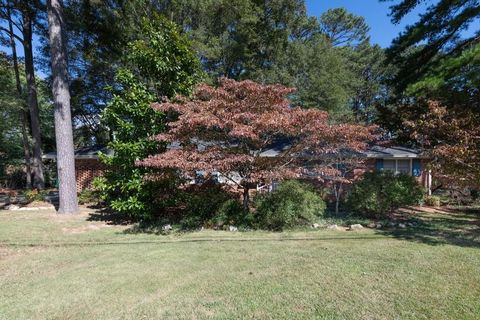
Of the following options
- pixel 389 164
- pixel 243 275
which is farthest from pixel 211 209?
pixel 389 164

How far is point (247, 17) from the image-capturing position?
52.0 feet

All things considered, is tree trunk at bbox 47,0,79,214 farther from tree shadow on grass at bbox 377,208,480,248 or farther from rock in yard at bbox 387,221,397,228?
rock in yard at bbox 387,221,397,228

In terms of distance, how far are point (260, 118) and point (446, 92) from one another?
552 cm

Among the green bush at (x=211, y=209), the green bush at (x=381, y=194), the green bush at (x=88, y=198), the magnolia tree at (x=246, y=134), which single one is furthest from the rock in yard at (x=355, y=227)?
the green bush at (x=88, y=198)

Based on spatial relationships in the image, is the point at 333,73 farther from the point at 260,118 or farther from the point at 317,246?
the point at 317,246

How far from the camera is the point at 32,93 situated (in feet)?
48.3

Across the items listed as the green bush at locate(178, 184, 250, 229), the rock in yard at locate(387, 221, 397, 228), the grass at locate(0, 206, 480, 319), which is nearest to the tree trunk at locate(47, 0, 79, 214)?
the grass at locate(0, 206, 480, 319)

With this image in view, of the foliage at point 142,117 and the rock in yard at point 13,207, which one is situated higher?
the foliage at point 142,117

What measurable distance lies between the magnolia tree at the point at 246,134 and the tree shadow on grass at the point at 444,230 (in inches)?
86.8

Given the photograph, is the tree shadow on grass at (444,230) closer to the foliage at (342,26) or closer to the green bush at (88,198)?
the green bush at (88,198)

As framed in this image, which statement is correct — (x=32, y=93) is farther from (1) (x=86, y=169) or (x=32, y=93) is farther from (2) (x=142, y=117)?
(2) (x=142, y=117)

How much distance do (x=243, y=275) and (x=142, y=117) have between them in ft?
19.5

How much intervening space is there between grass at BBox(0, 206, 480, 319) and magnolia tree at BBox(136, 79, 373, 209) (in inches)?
64.0

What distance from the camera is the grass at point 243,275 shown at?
11.4 feet
